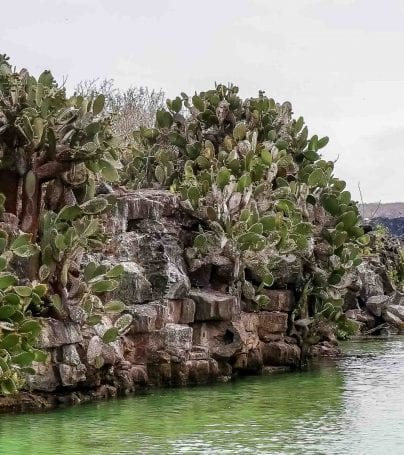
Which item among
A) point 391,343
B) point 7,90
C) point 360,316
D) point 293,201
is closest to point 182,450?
point 7,90

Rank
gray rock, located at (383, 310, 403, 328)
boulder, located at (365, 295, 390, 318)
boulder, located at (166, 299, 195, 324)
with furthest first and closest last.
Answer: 1. boulder, located at (365, 295, 390, 318)
2. gray rock, located at (383, 310, 403, 328)
3. boulder, located at (166, 299, 195, 324)

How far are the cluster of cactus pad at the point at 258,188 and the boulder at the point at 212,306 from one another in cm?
59

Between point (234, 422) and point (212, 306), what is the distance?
13.7ft

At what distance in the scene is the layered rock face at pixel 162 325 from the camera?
12.2 meters

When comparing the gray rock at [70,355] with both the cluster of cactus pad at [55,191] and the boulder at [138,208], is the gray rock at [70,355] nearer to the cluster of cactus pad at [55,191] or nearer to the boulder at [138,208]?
the cluster of cactus pad at [55,191]

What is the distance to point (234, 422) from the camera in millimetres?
10484

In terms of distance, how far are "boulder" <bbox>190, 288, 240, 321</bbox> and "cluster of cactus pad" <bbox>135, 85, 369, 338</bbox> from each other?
59 centimetres

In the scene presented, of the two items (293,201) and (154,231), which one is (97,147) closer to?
(154,231)

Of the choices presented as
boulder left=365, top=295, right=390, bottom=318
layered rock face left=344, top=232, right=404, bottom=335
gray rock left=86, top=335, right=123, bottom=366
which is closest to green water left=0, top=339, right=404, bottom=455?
gray rock left=86, top=335, right=123, bottom=366

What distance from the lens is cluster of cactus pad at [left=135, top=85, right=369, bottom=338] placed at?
15008mm

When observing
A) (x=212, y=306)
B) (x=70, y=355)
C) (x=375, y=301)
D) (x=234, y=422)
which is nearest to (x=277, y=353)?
(x=212, y=306)

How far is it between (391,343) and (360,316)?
317cm

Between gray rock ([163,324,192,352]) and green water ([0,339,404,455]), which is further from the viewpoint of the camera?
gray rock ([163,324,192,352])

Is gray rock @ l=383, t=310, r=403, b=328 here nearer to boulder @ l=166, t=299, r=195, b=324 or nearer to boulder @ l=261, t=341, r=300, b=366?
boulder @ l=261, t=341, r=300, b=366
